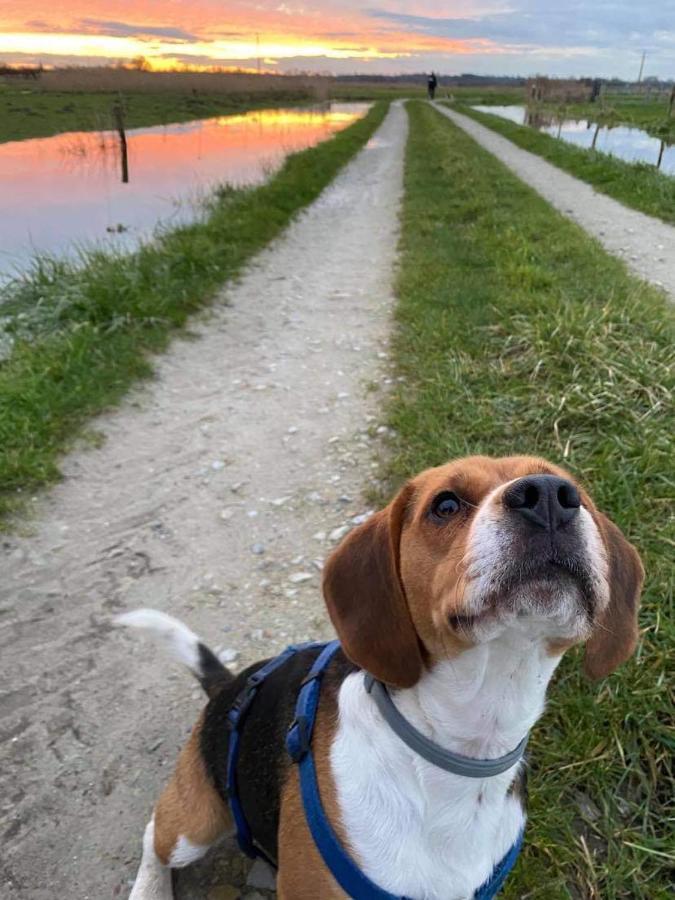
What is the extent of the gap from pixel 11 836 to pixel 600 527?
2.53 m

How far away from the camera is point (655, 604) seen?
3.31 metres

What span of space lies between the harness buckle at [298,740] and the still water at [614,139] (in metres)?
17.8

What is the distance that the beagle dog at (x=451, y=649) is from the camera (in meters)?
1.64

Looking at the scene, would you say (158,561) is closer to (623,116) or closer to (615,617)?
(615,617)

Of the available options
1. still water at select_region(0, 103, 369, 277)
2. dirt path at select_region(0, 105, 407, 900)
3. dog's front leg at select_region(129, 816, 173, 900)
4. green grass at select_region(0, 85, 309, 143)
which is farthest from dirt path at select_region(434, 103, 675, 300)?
green grass at select_region(0, 85, 309, 143)

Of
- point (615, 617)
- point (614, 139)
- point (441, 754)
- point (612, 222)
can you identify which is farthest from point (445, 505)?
point (614, 139)

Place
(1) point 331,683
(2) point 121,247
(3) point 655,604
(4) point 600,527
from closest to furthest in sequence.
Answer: (4) point 600,527 < (1) point 331,683 < (3) point 655,604 < (2) point 121,247

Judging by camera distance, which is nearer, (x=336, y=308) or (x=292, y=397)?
(x=292, y=397)

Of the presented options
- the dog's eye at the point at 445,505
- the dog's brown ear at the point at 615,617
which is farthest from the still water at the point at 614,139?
the dog's eye at the point at 445,505

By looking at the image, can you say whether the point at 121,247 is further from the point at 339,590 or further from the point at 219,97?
the point at 219,97

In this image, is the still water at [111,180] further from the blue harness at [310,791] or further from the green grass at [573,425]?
the blue harness at [310,791]

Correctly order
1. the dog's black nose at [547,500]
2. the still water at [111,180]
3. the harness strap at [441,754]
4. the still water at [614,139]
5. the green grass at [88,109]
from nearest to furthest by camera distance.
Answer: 1. the dog's black nose at [547,500]
2. the harness strap at [441,754]
3. the still water at [111,180]
4. the still water at [614,139]
5. the green grass at [88,109]

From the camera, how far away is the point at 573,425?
196 inches

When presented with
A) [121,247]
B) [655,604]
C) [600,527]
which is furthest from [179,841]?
[121,247]
